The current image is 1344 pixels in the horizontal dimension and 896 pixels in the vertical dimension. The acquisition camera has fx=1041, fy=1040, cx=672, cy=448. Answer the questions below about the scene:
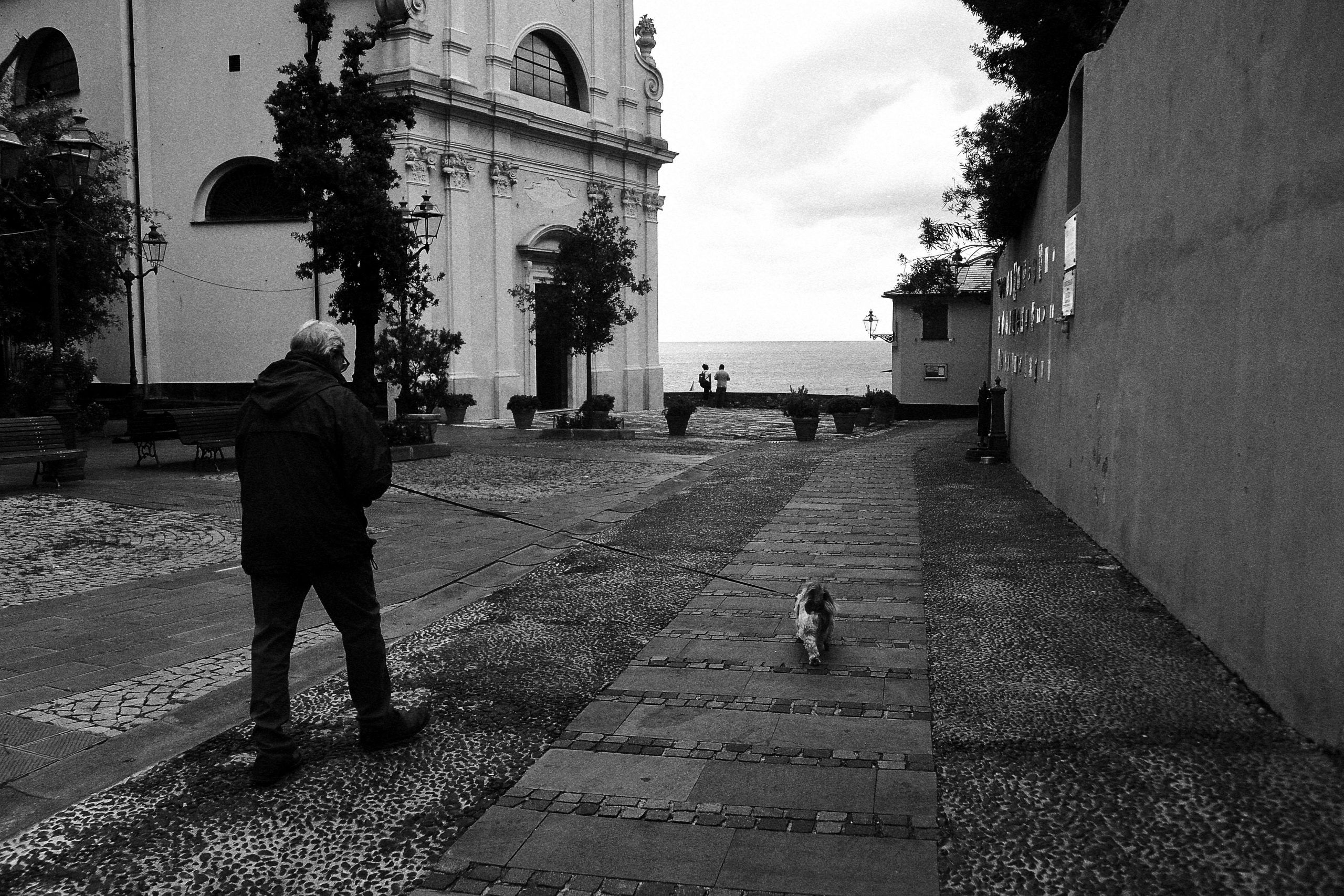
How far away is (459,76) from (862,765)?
2734 centimetres

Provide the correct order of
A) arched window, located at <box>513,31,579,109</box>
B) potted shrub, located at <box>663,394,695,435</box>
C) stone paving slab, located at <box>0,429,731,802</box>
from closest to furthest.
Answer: stone paving slab, located at <box>0,429,731,802</box> < potted shrub, located at <box>663,394,695,435</box> < arched window, located at <box>513,31,579,109</box>

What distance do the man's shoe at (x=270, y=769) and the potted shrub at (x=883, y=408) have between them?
1020 inches

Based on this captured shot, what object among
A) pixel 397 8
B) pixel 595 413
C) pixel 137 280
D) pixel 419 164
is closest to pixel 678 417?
pixel 595 413

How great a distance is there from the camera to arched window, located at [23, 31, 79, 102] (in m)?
31.0

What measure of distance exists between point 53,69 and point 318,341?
3444cm

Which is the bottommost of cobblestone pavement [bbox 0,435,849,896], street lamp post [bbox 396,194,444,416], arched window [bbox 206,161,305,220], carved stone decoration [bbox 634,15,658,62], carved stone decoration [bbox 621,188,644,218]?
cobblestone pavement [bbox 0,435,849,896]

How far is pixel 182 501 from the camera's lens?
11.7 metres

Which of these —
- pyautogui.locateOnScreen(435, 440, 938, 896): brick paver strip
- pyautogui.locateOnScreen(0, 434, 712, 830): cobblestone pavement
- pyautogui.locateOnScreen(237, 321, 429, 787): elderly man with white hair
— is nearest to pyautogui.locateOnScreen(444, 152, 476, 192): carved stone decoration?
pyautogui.locateOnScreen(0, 434, 712, 830): cobblestone pavement

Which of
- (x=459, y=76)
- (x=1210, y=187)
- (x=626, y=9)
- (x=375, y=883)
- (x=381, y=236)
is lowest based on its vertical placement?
(x=375, y=883)

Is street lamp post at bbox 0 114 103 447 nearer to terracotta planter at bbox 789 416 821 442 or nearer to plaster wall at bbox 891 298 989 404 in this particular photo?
terracotta planter at bbox 789 416 821 442

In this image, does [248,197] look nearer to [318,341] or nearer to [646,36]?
[646,36]

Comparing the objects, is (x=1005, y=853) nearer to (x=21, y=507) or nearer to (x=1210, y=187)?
(x=1210, y=187)

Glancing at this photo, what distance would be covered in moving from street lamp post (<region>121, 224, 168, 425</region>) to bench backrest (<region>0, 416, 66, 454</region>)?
3392 millimetres

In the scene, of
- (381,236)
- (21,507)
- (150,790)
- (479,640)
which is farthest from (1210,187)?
(381,236)
